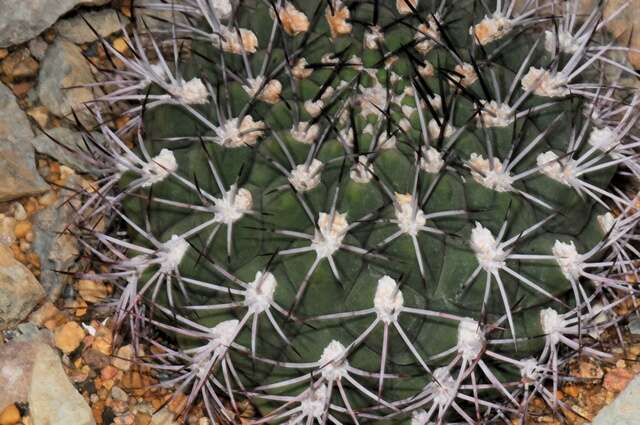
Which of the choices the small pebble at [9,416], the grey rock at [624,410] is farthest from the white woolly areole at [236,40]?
the grey rock at [624,410]

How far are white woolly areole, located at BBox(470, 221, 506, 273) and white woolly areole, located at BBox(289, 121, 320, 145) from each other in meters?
0.42

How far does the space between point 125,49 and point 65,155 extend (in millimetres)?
452

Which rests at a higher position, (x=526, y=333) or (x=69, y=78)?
(x=69, y=78)

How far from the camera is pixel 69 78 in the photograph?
2.87 meters

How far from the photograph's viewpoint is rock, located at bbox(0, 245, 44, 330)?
8.41 feet

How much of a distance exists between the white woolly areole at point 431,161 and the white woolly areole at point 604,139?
1.63 feet

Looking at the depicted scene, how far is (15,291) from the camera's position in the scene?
2578mm

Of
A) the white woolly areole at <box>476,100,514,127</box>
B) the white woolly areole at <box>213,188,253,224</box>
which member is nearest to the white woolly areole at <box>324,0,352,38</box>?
the white woolly areole at <box>476,100,514,127</box>

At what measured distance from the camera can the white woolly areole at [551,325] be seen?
218 cm

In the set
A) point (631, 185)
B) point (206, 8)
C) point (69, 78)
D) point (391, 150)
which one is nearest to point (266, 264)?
point (391, 150)

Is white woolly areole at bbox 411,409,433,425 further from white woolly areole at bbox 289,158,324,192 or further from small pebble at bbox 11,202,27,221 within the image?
small pebble at bbox 11,202,27,221

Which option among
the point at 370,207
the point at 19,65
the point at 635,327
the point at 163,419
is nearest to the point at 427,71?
the point at 370,207

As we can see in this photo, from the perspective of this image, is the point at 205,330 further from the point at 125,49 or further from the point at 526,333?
the point at 125,49

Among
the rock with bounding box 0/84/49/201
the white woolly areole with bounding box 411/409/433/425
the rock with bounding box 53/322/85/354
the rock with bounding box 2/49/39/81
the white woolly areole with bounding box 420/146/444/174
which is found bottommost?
the rock with bounding box 53/322/85/354
